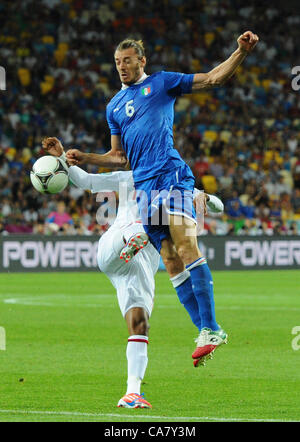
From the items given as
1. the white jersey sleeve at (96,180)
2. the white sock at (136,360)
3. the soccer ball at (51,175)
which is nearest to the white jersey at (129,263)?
the white jersey sleeve at (96,180)

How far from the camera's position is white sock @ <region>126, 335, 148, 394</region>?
7289 millimetres

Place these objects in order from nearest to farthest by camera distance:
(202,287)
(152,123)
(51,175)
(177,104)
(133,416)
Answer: (133,416) → (202,287) → (152,123) → (51,175) → (177,104)

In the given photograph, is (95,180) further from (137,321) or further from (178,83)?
(137,321)

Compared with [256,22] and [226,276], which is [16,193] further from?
[256,22]

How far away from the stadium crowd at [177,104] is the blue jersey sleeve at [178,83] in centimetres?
1635

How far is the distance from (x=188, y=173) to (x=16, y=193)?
17.6 metres

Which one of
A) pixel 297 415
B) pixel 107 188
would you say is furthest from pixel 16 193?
pixel 297 415

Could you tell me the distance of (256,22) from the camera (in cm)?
3397

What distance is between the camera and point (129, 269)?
7680mm

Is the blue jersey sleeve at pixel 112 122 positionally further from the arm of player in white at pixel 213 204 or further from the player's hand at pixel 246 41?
the player's hand at pixel 246 41

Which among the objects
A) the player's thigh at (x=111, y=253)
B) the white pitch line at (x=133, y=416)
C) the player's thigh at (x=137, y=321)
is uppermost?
the player's thigh at (x=111, y=253)

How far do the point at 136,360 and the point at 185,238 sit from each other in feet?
3.46

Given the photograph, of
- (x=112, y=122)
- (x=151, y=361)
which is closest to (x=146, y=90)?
(x=112, y=122)

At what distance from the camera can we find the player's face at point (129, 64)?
292 inches
